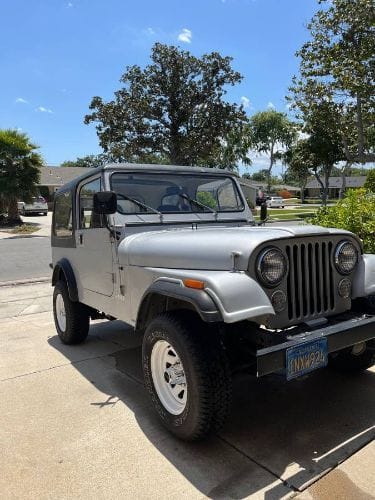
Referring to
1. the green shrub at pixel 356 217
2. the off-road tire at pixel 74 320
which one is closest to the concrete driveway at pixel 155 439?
the off-road tire at pixel 74 320

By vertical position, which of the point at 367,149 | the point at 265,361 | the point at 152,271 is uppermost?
the point at 367,149

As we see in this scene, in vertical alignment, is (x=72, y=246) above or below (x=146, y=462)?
above

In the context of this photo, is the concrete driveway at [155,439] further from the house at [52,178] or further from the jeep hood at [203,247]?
the house at [52,178]

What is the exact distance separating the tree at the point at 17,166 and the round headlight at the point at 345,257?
23.5m

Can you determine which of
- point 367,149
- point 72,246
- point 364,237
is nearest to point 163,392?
point 72,246

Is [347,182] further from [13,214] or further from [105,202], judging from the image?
[105,202]

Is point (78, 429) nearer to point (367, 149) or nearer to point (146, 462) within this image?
point (146, 462)

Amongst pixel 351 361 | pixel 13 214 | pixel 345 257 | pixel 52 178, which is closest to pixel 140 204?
pixel 345 257

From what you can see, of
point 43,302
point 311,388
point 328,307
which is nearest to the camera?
point 328,307

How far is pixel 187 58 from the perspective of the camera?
25719 mm

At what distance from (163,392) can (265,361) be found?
0.96m

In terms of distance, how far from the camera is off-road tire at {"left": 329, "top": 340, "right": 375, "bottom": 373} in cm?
381

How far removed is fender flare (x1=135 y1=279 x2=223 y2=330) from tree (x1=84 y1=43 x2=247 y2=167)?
905 inches

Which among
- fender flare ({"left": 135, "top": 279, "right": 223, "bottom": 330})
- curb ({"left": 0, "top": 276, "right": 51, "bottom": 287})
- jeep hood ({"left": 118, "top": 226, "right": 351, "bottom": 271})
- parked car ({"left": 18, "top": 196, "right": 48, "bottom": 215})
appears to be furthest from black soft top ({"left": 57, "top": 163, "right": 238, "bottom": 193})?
parked car ({"left": 18, "top": 196, "right": 48, "bottom": 215})
